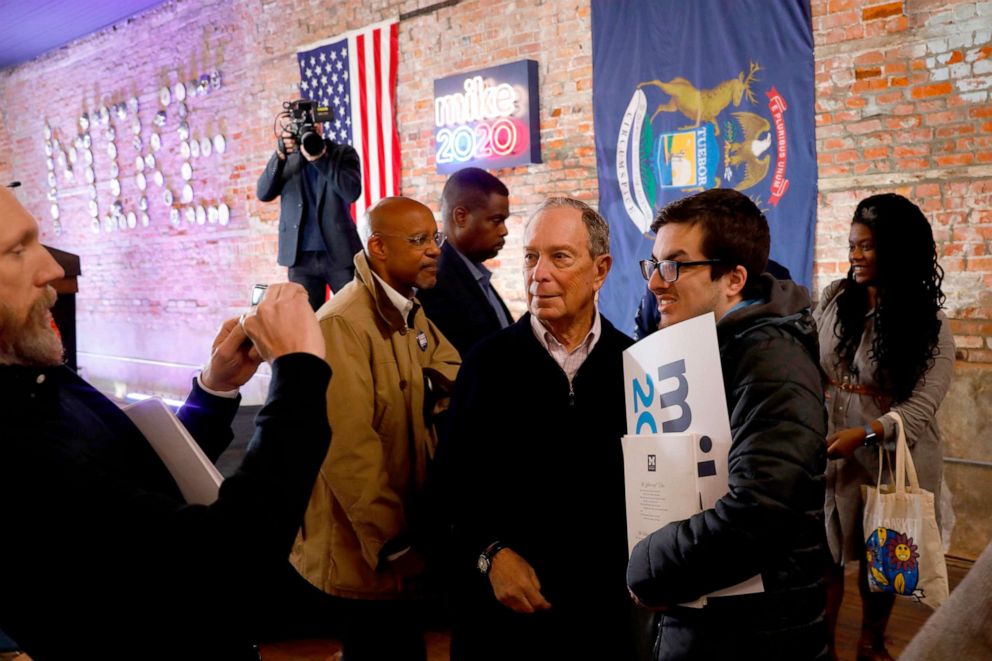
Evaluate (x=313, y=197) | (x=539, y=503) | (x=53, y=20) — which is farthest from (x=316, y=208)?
(x=53, y=20)

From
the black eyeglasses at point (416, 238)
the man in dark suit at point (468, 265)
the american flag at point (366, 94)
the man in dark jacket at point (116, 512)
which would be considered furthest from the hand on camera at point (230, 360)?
the american flag at point (366, 94)

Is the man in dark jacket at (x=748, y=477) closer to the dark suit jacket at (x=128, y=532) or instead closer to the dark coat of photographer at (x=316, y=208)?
the dark suit jacket at (x=128, y=532)

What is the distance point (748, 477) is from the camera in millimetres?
1442

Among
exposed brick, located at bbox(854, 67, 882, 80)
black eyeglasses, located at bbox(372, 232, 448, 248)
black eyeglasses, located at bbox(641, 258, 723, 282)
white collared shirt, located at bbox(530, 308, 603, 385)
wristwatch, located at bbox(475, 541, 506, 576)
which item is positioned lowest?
wristwatch, located at bbox(475, 541, 506, 576)

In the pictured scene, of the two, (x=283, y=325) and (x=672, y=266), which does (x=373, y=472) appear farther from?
(x=283, y=325)

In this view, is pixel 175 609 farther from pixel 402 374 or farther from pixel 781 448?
pixel 402 374

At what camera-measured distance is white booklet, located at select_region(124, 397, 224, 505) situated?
128cm

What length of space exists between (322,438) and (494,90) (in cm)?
516

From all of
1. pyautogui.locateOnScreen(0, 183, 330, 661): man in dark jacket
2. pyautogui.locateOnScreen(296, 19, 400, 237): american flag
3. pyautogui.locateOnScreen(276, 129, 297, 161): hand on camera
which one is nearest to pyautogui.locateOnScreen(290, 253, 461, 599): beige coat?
pyautogui.locateOnScreen(0, 183, 330, 661): man in dark jacket

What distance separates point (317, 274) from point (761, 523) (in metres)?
4.58

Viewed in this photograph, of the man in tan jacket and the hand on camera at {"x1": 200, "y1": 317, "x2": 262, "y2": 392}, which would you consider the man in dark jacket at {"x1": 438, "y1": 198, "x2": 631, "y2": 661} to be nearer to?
the man in tan jacket

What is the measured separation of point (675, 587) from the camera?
1536 mm

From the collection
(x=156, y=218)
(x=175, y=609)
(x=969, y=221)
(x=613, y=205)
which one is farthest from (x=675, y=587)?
(x=156, y=218)

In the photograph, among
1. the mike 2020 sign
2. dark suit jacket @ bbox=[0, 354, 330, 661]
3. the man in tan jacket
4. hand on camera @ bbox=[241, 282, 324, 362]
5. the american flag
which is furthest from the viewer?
the american flag
